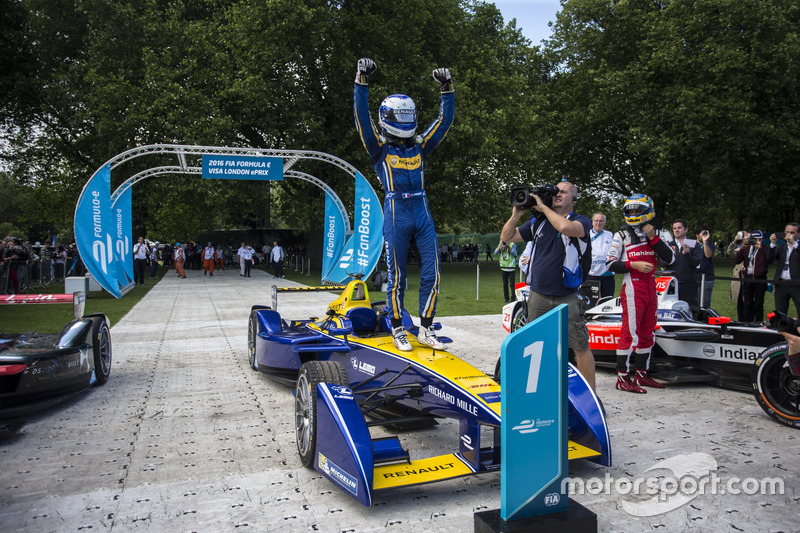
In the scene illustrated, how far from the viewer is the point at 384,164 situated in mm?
4953

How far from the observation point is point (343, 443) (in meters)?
3.33

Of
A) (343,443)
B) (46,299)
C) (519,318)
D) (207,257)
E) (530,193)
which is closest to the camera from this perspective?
(343,443)

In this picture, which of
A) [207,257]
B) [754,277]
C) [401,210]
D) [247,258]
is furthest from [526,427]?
[207,257]

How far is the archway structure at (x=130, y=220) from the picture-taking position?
1543 centimetres

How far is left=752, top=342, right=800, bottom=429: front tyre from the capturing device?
4723 mm

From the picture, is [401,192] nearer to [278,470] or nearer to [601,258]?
[278,470]

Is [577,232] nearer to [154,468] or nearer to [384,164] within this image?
[384,164]

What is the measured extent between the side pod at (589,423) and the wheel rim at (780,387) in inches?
81.1

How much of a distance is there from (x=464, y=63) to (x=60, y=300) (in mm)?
24373

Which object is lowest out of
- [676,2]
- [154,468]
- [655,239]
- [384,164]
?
[154,468]

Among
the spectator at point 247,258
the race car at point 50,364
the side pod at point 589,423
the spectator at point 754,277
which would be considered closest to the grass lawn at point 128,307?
the spectator at point 754,277

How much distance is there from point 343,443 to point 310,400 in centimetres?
62

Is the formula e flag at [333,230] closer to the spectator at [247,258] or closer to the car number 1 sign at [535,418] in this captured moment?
the spectator at [247,258]

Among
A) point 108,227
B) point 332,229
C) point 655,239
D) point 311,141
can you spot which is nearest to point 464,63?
point 311,141
